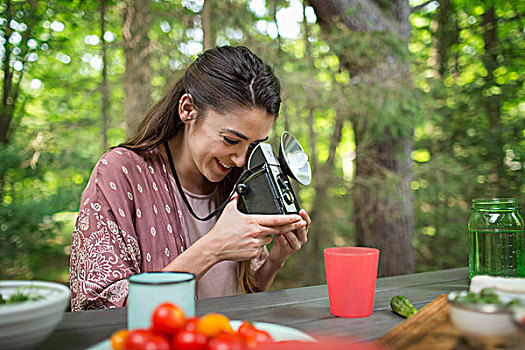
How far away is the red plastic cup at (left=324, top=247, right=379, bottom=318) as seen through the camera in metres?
0.88

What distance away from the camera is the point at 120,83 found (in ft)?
10.8

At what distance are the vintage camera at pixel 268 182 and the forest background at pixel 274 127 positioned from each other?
1.77 m

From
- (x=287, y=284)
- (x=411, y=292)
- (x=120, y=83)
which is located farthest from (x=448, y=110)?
(x=411, y=292)

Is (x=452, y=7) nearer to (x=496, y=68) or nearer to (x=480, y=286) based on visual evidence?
(x=496, y=68)

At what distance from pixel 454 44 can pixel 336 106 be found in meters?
2.05

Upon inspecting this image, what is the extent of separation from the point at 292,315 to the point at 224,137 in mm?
660

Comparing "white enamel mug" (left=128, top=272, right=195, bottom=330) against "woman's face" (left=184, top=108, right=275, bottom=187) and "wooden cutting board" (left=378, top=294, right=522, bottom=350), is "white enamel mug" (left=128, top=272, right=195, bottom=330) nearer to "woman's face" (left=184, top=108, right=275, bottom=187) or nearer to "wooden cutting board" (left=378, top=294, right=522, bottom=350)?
"wooden cutting board" (left=378, top=294, right=522, bottom=350)

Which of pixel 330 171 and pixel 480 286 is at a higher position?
pixel 330 171

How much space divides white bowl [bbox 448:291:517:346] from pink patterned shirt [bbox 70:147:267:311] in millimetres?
805

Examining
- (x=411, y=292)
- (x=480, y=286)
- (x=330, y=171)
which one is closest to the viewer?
(x=480, y=286)

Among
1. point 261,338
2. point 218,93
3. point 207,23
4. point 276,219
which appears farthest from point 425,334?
point 207,23

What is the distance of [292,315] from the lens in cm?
94

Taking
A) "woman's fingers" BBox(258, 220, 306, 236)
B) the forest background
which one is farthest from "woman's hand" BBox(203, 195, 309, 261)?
the forest background

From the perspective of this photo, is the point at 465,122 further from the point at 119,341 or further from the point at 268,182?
the point at 119,341
